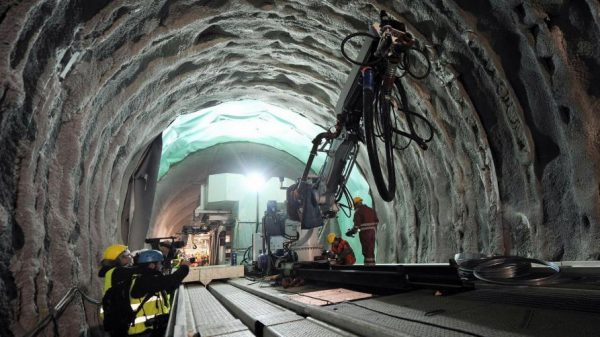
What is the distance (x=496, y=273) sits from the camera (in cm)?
298

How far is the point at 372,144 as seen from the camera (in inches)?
135

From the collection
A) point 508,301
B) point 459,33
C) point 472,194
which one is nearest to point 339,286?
point 508,301

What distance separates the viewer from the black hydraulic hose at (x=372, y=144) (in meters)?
3.44

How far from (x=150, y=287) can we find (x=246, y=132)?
837 centimetres

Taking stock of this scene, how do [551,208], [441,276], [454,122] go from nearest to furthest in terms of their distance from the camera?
[441,276]
[551,208]
[454,122]

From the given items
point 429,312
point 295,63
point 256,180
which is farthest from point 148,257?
point 256,180

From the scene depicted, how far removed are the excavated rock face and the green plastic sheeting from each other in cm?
303

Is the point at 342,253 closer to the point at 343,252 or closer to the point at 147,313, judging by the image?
the point at 343,252

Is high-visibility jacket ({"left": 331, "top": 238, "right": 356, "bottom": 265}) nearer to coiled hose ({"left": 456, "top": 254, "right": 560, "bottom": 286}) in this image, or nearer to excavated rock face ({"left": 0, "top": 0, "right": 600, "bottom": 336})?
excavated rock face ({"left": 0, "top": 0, "right": 600, "bottom": 336})

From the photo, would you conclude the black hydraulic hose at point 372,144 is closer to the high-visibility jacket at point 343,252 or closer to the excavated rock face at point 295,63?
the excavated rock face at point 295,63

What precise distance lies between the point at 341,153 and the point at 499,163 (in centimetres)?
234

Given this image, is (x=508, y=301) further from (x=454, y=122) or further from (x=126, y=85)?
(x=126, y=85)

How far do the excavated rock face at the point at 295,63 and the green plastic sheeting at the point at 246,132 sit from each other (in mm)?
3032

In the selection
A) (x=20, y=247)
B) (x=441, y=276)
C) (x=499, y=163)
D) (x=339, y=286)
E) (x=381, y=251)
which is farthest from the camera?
(x=381, y=251)
